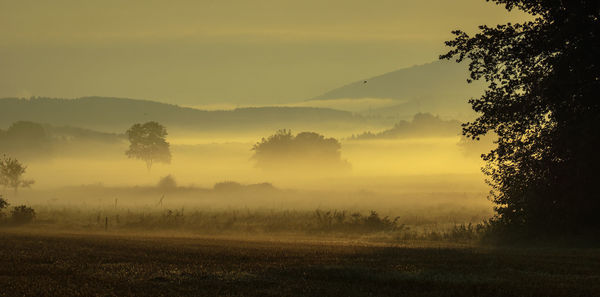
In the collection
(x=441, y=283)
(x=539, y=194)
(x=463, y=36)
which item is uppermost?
(x=463, y=36)

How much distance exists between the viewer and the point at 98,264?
26734 millimetres

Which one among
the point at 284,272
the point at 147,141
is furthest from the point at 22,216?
the point at 147,141

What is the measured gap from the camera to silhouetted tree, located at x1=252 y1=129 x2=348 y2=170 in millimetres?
175875

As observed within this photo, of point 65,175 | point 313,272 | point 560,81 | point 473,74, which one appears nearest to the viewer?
point 313,272

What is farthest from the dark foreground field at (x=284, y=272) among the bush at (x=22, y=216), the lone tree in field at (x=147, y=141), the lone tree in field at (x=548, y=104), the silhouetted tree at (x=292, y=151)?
the silhouetted tree at (x=292, y=151)

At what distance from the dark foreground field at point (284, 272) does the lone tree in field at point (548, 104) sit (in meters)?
5.80

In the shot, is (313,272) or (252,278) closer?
(252,278)

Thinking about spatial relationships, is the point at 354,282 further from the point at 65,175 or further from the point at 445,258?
the point at 65,175

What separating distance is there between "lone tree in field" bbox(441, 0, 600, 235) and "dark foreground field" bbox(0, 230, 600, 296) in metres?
5.80

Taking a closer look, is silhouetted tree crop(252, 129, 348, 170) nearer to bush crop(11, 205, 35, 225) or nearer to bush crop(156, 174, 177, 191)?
bush crop(156, 174, 177, 191)

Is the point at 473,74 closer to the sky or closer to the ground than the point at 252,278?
closer to the sky

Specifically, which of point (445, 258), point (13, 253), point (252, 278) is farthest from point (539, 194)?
point (13, 253)

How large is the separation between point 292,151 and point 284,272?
152906 millimetres

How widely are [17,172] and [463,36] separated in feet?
289
